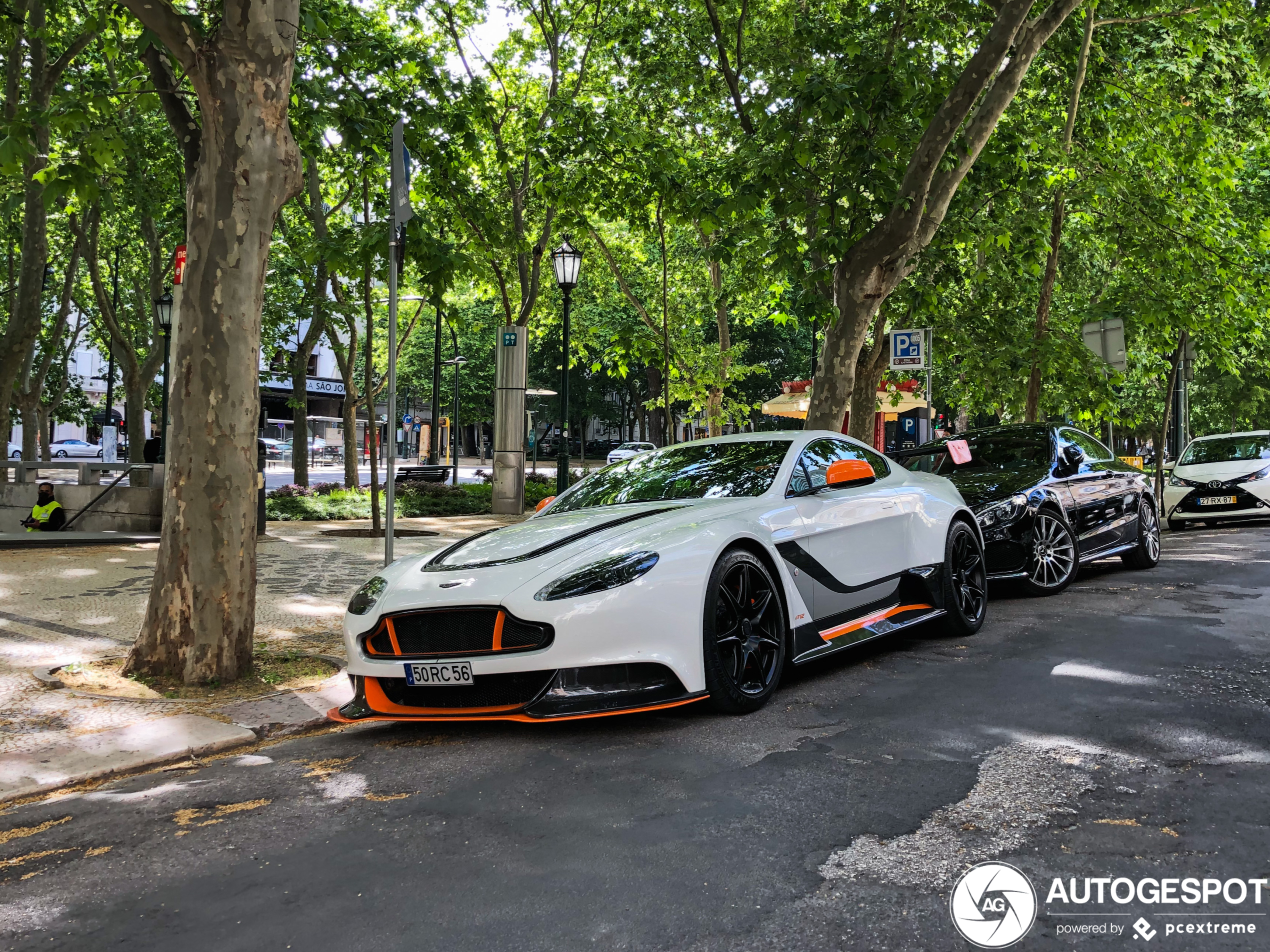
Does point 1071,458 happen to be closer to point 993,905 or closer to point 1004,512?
point 1004,512

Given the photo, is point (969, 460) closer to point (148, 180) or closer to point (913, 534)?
point (913, 534)

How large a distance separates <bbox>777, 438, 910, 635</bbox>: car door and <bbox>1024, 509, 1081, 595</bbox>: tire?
281cm

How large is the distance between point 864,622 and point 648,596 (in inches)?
79.4

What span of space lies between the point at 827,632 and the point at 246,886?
342 cm

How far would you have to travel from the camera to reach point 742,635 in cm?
505

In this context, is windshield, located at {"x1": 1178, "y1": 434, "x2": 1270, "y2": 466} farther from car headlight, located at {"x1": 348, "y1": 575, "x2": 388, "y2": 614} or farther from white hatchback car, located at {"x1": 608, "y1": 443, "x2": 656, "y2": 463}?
white hatchback car, located at {"x1": 608, "y1": 443, "x2": 656, "y2": 463}

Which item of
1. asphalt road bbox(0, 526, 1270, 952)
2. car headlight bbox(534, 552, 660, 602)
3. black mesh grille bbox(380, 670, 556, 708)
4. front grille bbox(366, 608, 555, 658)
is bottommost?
asphalt road bbox(0, 526, 1270, 952)

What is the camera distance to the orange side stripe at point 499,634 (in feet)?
15.0

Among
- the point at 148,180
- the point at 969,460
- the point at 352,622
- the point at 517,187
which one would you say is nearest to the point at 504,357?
the point at 517,187

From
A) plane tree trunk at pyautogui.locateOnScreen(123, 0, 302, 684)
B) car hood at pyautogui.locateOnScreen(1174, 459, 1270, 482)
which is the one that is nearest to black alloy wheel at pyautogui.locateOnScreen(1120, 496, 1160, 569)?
car hood at pyautogui.locateOnScreen(1174, 459, 1270, 482)

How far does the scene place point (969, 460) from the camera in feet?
32.8

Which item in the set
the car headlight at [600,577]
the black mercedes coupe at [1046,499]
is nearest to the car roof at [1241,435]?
the black mercedes coupe at [1046,499]

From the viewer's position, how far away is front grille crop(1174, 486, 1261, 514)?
16922 mm

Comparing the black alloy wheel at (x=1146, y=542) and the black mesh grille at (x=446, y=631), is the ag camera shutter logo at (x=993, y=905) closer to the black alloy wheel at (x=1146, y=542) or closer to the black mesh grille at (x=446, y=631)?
the black mesh grille at (x=446, y=631)
